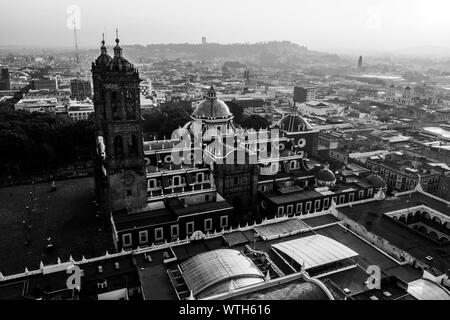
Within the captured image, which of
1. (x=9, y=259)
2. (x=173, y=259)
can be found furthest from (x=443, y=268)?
(x=9, y=259)

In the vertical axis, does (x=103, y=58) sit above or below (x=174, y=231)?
above

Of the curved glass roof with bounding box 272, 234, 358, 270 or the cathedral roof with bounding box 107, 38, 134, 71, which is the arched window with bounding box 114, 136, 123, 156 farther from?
the curved glass roof with bounding box 272, 234, 358, 270

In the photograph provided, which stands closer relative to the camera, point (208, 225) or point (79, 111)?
point (208, 225)

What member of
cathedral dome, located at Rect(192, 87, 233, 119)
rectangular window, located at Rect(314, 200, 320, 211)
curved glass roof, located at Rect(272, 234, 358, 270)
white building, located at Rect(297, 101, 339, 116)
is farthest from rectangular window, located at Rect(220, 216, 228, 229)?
white building, located at Rect(297, 101, 339, 116)

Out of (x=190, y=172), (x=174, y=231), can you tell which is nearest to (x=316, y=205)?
(x=190, y=172)

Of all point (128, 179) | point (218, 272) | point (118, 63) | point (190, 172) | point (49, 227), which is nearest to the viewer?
point (218, 272)

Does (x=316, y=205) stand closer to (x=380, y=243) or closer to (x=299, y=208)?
(x=299, y=208)

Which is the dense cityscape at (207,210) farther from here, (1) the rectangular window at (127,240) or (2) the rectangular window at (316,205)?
(2) the rectangular window at (316,205)
